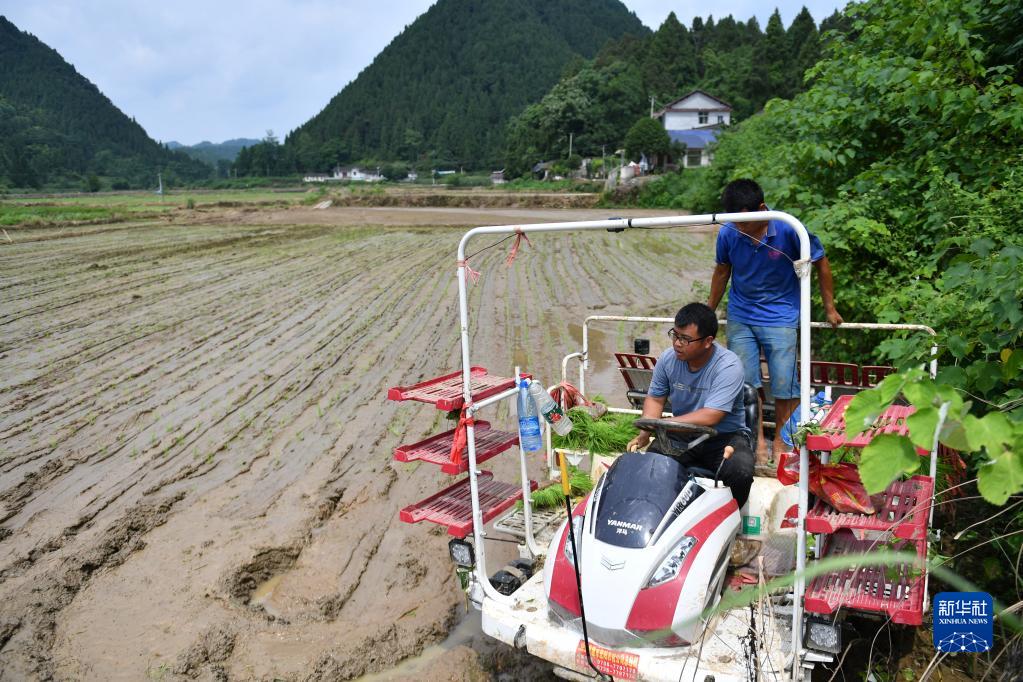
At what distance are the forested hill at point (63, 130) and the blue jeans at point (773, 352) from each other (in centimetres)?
9368

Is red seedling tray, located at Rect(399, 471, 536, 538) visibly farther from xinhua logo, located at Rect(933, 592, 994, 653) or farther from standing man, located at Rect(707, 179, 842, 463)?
xinhua logo, located at Rect(933, 592, 994, 653)

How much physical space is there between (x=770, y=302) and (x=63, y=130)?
512 ft

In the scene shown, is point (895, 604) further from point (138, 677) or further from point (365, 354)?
point (365, 354)

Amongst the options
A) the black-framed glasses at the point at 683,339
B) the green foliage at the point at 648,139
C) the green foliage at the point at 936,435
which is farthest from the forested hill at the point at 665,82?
the green foliage at the point at 936,435

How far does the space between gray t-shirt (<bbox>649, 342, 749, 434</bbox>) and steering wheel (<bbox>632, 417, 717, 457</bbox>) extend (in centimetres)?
20

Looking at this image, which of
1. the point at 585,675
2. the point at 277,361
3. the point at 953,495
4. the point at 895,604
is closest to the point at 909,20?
the point at 953,495

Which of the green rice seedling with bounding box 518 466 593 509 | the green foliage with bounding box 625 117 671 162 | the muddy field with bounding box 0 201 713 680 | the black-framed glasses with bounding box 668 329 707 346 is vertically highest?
the green foliage with bounding box 625 117 671 162

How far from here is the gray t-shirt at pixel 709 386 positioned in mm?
4242

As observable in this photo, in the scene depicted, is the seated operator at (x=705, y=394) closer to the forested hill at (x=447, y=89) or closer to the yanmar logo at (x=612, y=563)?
the yanmar logo at (x=612, y=563)

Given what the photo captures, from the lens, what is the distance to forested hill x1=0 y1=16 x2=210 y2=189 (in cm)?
9681

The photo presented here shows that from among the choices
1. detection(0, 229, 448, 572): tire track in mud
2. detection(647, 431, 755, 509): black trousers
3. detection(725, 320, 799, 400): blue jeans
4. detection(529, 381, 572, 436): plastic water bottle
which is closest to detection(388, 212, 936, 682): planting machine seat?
detection(647, 431, 755, 509): black trousers

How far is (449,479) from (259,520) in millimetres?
1614

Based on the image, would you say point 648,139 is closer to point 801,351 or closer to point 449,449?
point 449,449

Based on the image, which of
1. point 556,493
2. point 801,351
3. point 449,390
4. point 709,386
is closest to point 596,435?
point 556,493
